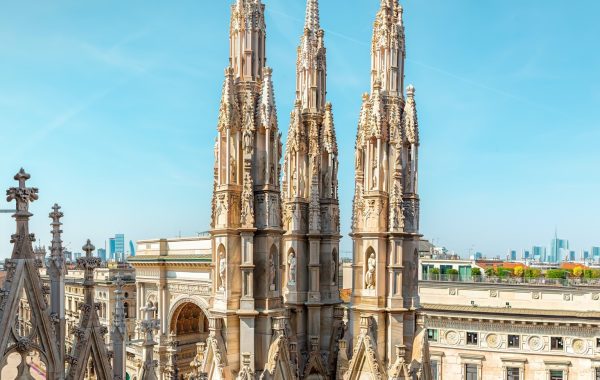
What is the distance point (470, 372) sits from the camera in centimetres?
4562

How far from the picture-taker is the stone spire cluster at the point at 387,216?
650 inches

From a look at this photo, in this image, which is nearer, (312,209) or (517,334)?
(312,209)

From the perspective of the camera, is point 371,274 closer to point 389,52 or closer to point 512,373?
point 389,52

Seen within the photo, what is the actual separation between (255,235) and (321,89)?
7.13m

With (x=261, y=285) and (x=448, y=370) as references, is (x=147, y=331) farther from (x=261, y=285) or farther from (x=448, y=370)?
(x=448, y=370)

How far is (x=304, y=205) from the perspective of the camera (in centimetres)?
1891

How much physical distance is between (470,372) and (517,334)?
508cm

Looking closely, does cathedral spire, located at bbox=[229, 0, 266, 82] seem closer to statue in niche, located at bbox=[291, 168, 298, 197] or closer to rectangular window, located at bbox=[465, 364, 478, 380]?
statue in niche, located at bbox=[291, 168, 298, 197]

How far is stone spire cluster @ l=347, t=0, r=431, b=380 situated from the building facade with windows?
102 feet

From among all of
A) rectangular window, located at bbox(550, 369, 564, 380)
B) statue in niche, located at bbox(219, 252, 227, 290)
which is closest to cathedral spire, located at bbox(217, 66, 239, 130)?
statue in niche, located at bbox(219, 252, 227, 290)

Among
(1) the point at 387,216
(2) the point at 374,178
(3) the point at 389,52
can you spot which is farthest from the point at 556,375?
(3) the point at 389,52

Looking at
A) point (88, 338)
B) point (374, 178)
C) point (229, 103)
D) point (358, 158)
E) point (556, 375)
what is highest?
point (229, 103)

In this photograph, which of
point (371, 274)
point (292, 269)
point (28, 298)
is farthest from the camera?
point (292, 269)

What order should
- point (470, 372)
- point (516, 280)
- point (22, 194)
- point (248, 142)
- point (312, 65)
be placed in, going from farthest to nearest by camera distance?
point (516, 280)
point (470, 372)
point (312, 65)
point (248, 142)
point (22, 194)
